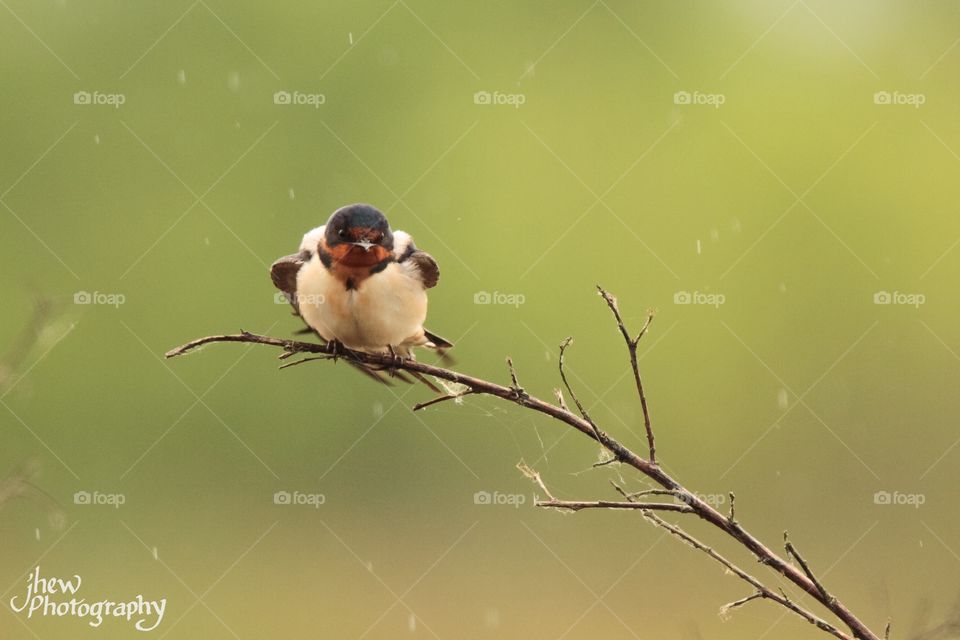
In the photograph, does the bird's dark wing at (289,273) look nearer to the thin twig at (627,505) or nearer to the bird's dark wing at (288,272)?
the bird's dark wing at (288,272)

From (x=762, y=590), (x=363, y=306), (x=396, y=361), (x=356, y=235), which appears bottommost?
(x=762, y=590)

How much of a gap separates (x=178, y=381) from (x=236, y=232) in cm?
94


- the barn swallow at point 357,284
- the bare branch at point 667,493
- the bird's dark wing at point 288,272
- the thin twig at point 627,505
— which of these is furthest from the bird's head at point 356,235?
the thin twig at point 627,505

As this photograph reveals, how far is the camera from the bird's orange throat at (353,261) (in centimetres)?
210

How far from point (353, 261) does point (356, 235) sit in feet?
0.24

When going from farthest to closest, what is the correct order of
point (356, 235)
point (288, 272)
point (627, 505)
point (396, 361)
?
1. point (288, 272)
2. point (356, 235)
3. point (396, 361)
4. point (627, 505)

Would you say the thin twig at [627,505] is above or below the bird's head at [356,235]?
below

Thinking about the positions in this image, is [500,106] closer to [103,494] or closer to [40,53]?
[40,53]

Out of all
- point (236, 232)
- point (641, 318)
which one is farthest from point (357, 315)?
point (236, 232)

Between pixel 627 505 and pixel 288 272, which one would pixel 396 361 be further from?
pixel 288 272

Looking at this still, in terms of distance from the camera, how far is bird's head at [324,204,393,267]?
2.06 m

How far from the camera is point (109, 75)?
20.1ft

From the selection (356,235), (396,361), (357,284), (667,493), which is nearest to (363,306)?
(357,284)

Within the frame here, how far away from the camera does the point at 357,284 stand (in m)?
2.14
